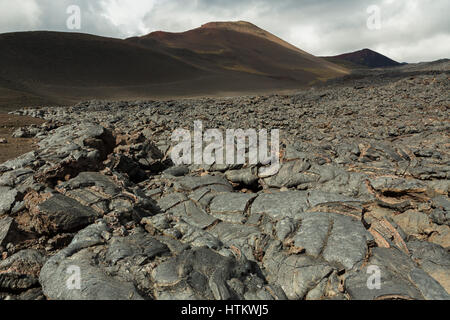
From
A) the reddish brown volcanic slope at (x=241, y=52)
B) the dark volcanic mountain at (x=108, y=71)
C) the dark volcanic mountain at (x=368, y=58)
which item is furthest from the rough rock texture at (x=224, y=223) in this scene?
the dark volcanic mountain at (x=368, y=58)

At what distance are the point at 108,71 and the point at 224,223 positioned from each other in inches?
1834

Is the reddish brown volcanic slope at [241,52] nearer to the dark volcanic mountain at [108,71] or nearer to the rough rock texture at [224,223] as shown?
the dark volcanic mountain at [108,71]

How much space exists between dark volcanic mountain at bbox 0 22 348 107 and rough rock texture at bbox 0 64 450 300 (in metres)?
20.6

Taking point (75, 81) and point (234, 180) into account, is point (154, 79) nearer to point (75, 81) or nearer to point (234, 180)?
point (75, 81)

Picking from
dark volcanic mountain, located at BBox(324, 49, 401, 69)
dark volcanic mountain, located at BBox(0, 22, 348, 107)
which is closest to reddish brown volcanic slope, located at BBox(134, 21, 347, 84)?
dark volcanic mountain, located at BBox(0, 22, 348, 107)

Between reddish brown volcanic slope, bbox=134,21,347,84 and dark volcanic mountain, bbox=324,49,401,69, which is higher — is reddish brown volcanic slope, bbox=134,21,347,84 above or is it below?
below

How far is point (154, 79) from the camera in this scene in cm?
4703

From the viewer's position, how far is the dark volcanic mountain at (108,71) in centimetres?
3509

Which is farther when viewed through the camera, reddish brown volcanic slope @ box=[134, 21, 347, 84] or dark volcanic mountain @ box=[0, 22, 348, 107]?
reddish brown volcanic slope @ box=[134, 21, 347, 84]

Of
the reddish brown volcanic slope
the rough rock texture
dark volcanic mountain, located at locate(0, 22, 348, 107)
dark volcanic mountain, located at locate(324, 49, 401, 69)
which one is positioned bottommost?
the rough rock texture

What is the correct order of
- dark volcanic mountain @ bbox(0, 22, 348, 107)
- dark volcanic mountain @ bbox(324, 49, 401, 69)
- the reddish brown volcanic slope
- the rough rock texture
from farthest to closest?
dark volcanic mountain @ bbox(324, 49, 401, 69)
the reddish brown volcanic slope
dark volcanic mountain @ bbox(0, 22, 348, 107)
the rough rock texture

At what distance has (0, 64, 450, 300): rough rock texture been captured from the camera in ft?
13.6

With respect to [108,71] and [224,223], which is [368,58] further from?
[224,223]

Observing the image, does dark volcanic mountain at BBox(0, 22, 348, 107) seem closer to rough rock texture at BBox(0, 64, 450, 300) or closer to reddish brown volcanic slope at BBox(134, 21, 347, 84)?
reddish brown volcanic slope at BBox(134, 21, 347, 84)
